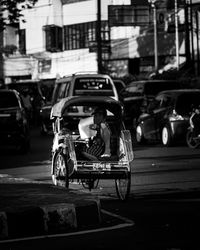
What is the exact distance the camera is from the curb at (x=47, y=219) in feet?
28.2

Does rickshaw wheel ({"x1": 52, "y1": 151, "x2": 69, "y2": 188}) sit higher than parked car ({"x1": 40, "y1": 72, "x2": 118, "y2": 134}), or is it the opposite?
parked car ({"x1": 40, "y1": 72, "x2": 118, "y2": 134})

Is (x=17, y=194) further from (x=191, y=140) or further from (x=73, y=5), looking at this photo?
(x=73, y=5)

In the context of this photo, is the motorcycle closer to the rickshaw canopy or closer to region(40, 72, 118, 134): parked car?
region(40, 72, 118, 134): parked car

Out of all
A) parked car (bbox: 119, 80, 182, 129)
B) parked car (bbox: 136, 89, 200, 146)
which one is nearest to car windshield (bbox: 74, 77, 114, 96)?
parked car (bbox: 136, 89, 200, 146)

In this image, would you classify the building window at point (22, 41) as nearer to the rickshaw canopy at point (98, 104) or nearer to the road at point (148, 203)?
the road at point (148, 203)

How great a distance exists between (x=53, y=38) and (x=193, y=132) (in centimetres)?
4128

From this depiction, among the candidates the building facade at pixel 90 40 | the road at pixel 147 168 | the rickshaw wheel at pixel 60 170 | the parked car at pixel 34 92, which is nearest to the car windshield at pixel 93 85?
the road at pixel 147 168

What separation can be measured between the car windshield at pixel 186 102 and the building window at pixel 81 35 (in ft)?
115

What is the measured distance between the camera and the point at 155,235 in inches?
327

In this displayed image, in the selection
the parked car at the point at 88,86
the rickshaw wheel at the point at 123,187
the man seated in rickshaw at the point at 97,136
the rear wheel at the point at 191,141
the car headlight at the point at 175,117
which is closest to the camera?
the rickshaw wheel at the point at 123,187

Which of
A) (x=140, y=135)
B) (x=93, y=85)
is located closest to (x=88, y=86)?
(x=93, y=85)

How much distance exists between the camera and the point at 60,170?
12.1 m

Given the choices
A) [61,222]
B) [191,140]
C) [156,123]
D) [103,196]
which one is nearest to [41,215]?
[61,222]

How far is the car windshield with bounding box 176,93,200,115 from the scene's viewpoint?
20.3 m
